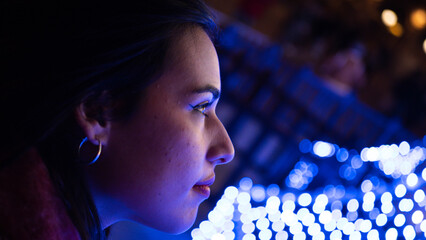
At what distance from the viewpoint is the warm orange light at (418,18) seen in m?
9.04

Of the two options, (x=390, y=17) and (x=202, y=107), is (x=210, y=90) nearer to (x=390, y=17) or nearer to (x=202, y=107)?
(x=202, y=107)

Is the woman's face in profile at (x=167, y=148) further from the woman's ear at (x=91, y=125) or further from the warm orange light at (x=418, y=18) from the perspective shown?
the warm orange light at (x=418, y=18)

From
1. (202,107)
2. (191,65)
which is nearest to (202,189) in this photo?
(202,107)

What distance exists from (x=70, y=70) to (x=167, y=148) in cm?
31

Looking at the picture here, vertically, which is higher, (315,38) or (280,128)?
(280,128)

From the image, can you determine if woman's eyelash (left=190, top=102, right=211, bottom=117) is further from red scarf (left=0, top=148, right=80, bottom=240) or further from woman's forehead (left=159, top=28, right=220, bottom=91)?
red scarf (left=0, top=148, right=80, bottom=240)

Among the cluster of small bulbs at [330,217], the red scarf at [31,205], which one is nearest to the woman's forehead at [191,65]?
the red scarf at [31,205]

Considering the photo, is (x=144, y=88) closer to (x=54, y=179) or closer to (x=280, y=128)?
(x=54, y=179)

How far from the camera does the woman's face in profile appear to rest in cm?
104

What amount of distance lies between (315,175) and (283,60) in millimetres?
2086

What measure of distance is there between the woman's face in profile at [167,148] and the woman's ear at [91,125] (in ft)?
0.04

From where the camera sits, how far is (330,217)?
1.32 metres

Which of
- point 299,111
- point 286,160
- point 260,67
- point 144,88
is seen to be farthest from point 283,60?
point 144,88

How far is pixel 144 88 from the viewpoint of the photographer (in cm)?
104
